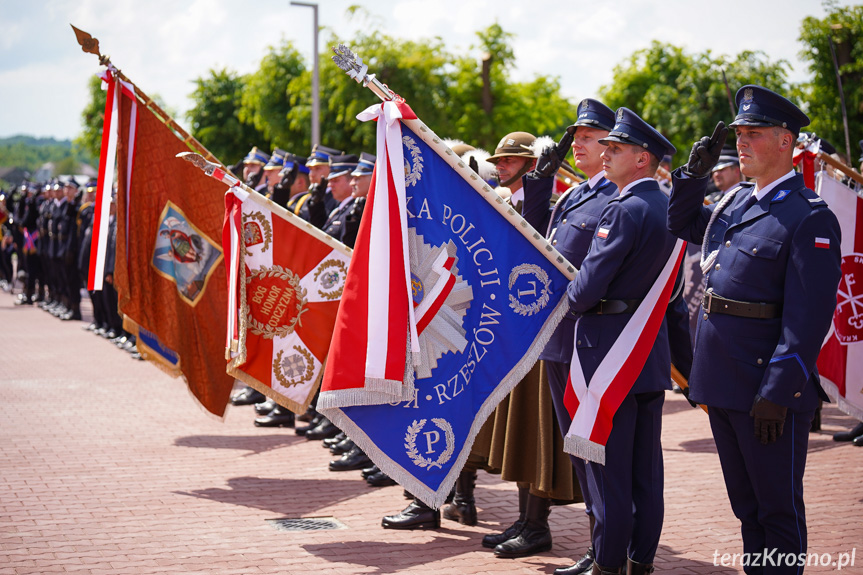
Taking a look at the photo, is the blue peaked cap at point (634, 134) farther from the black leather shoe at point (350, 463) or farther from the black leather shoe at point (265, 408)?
the black leather shoe at point (265, 408)

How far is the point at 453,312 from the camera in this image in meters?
4.64

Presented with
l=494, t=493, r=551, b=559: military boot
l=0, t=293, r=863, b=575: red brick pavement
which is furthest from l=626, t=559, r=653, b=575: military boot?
l=494, t=493, r=551, b=559: military boot

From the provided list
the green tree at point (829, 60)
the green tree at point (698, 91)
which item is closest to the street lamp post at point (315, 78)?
the green tree at point (698, 91)

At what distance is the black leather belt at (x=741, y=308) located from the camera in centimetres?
380

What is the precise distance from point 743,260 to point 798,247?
0.23m

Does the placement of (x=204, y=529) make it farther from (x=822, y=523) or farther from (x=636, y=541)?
(x=822, y=523)

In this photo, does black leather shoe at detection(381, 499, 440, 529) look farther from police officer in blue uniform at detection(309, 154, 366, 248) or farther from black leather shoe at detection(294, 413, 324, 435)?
black leather shoe at detection(294, 413, 324, 435)

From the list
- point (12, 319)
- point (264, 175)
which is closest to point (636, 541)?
point (264, 175)

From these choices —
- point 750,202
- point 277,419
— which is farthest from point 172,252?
point 750,202

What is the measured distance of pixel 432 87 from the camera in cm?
2398

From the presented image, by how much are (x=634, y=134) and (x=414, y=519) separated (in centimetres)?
275

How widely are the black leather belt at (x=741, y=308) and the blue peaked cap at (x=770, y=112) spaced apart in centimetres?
74

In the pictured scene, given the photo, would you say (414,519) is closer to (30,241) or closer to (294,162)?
(294,162)

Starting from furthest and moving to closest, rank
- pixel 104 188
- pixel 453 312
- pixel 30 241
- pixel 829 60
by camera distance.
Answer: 1. pixel 30 241
2. pixel 829 60
3. pixel 104 188
4. pixel 453 312
